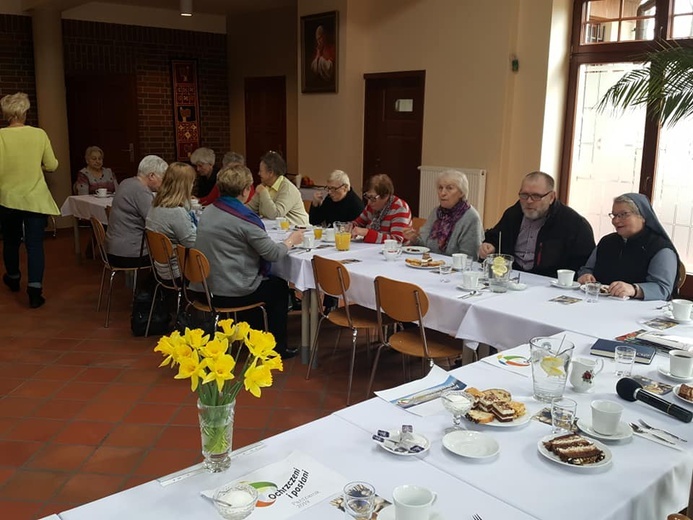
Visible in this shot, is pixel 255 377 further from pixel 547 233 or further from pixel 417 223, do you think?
pixel 417 223

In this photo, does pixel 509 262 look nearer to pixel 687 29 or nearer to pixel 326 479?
pixel 326 479

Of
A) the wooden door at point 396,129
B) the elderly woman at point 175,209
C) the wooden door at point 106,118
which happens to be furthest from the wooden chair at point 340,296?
the wooden door at point 106,118

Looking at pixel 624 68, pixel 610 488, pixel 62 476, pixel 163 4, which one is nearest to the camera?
pixel 610 488

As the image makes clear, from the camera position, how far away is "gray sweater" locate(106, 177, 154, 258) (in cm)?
455

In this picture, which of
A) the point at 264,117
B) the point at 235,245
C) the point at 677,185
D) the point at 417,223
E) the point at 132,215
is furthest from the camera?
the point at 264,117

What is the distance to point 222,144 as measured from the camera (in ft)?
32.7

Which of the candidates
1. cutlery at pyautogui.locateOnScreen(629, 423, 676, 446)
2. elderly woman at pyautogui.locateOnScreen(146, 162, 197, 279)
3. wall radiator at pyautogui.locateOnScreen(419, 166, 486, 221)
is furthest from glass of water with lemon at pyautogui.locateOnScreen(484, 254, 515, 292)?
wall radiator at pyautogui.locateOnScreen(419, 166, 486, 221)

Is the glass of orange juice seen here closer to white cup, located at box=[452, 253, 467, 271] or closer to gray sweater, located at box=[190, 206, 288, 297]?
gray sweater, located at box=[190, 206, 288, 297]

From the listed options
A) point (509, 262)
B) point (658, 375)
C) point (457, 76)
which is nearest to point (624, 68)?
point (457, 76)

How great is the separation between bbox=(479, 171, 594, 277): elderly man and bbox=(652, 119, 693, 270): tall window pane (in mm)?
2168

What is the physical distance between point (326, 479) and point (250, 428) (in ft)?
5.94

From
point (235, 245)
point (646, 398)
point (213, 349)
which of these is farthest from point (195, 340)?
point (235, 245)

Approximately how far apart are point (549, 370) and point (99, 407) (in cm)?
246

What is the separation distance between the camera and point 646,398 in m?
1.73
